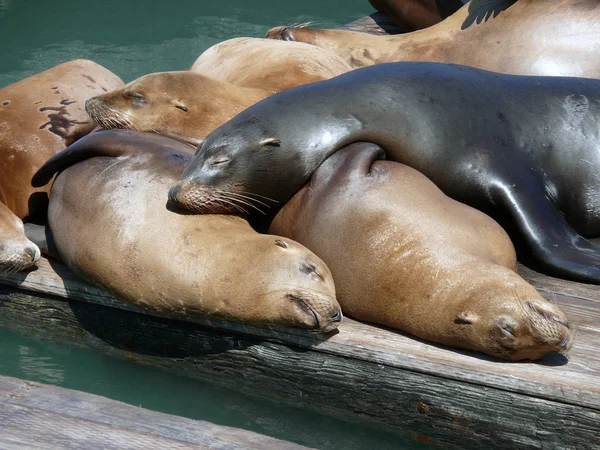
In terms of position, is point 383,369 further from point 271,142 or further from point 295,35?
point 295,35

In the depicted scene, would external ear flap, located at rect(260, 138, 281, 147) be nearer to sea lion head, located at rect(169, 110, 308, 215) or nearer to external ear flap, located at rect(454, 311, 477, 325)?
sea lion head, located at rect(169, 110, 308, 215)

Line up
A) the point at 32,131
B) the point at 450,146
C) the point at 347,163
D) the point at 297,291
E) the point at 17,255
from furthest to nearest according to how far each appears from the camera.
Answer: the point at 32,131 < the point at 17,255 < the point at 450,146 < the point at 347,163 < the point at 297,291

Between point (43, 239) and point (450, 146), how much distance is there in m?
2.02

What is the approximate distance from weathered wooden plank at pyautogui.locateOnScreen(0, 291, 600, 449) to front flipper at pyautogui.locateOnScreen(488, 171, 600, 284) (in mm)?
761

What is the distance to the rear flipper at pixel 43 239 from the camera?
4375mm

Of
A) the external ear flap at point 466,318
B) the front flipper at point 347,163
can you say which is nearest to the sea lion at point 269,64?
the front flipper at point 347,163

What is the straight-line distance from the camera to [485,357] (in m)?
3.37

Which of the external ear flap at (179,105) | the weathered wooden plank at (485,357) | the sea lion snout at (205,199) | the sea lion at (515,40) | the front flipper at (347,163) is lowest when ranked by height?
the weathered wooden plank at (485,357)

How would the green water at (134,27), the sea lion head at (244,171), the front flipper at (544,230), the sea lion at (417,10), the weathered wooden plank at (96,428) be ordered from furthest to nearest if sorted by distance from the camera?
the green water at (134,27) < the sea lion at (417,10) < the sea lion head at (244,171) < the front flipper at (544,230) < the weathered wooden plank at (96,428)

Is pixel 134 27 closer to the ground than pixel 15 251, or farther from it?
closer to the ground

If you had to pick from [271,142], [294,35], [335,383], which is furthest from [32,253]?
[294,35]

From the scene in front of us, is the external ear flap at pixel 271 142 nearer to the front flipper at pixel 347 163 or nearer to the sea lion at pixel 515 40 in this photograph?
the front flipper at pixel 347 163

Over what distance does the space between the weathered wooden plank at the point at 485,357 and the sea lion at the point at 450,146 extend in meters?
0.26

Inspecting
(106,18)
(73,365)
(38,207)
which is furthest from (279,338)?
(106,18)
